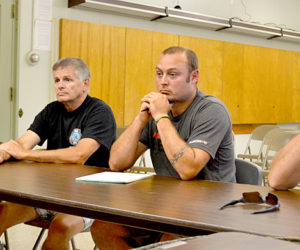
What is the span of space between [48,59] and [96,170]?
11.1ft

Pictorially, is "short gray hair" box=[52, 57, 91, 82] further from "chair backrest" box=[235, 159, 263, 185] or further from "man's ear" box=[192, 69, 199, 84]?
"chair backrest" box=[235, 159, 263, 185]

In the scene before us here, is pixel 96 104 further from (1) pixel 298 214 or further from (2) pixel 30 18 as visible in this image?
(2) pixel 30 18

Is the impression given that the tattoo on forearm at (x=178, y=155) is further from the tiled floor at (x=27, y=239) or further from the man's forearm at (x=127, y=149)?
the tiled floor at (x=27, y=239)

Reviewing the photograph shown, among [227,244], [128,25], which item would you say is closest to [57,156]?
[227,244]

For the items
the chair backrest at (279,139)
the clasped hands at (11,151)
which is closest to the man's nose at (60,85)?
the clasped hands at (11,151)

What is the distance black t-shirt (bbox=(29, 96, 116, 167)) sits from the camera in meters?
2.49

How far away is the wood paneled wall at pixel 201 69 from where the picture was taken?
17.6 ft

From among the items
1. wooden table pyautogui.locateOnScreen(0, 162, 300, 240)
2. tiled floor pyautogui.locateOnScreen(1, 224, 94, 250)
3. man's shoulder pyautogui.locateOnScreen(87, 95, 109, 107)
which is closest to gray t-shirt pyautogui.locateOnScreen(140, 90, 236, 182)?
wooden table pyautogui.locateOnScreen(0, 162, 300, 240)

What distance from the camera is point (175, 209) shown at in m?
1.24

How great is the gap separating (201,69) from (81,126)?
418 centimetres

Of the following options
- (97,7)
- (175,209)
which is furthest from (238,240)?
(97,7)

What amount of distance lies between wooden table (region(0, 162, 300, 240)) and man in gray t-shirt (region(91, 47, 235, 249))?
178 mm

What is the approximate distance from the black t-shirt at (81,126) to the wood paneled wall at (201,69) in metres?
2.54

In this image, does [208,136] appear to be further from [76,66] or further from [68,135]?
[76,66]
